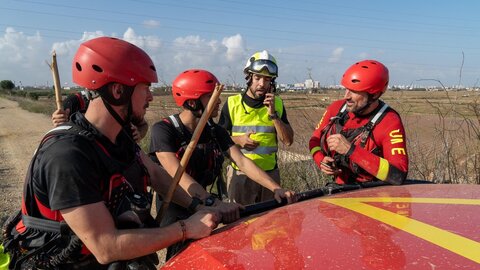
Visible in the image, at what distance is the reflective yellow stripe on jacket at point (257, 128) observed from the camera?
186 inches

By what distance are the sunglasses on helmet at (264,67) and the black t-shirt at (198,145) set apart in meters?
1.35

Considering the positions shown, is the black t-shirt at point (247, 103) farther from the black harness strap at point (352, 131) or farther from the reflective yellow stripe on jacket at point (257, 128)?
the black harness strap at point (352, 131)

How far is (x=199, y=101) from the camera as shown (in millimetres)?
3514

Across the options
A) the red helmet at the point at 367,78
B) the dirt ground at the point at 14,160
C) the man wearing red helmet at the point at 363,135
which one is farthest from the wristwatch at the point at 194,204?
the dirt ground at the point at 14,160

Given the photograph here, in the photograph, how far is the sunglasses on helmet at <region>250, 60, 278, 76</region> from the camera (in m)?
4.71

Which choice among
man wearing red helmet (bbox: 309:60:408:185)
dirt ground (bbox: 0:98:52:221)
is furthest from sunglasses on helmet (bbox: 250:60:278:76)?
dirt ground (bbox: 0:98:52:221)

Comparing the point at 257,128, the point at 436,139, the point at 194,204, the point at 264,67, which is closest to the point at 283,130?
the point at 257,128

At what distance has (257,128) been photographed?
4730mm

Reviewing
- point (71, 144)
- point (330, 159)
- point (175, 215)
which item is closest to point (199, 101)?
point (175, 215)

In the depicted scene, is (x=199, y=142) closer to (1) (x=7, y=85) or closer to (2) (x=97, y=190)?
(2) (x=97, y=190)

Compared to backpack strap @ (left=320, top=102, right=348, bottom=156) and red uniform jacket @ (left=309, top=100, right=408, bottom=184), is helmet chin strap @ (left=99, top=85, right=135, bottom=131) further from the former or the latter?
backpack strap @ (left=320, top=102, right=348, bottom=156)

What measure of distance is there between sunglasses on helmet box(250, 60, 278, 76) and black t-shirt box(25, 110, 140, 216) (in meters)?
2.95

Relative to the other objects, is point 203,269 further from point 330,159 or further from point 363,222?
point 330,159

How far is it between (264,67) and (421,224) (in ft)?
10.8
